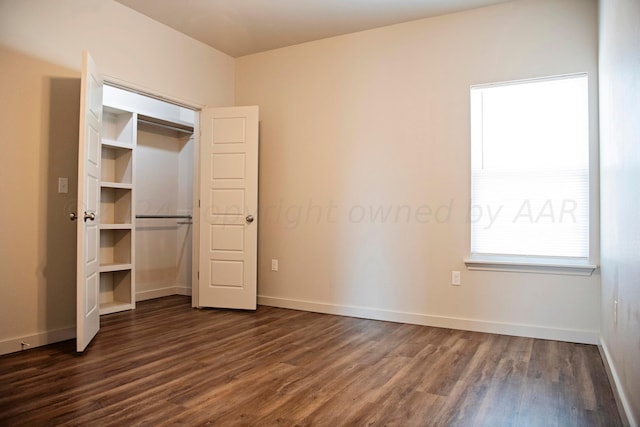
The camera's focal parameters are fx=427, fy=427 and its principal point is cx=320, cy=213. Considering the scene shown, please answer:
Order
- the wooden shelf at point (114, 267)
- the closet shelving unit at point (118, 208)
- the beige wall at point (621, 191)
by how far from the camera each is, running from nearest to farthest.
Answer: the beige wall at point (621, 191)
the wooden shelf at point (114, 267)
the closet shelving unit at point (118, 208)

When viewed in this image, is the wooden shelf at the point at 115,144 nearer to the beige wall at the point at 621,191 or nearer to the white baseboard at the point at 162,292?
the white baseboard at the point at 162,292

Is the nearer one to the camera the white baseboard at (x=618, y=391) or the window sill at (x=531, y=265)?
the white baseboard at (x=618, y=391)

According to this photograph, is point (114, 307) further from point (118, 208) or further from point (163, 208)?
point (163, 208)

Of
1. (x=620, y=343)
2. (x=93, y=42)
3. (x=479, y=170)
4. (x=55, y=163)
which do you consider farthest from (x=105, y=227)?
(x=620, y=343)

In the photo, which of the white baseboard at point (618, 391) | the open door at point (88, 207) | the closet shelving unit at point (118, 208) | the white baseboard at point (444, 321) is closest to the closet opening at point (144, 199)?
the closet shelving unit at point (118, 208)

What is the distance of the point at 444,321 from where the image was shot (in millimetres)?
3768

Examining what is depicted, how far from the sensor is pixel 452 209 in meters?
3.75

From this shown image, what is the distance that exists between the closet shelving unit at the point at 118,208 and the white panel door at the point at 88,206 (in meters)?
1.12

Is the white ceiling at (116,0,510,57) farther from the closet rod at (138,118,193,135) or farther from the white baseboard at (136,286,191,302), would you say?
the white baseboard at (136,286,191,302)

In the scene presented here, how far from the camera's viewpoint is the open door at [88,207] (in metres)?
2.89

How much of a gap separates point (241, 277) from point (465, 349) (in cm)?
233

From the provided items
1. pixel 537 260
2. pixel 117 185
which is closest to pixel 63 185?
pixel 117 185

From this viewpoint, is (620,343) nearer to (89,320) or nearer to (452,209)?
(452,209)

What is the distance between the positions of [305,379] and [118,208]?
3.09m
